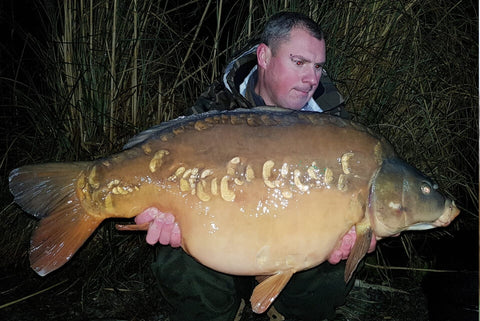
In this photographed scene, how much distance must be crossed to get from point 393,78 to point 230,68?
916mm

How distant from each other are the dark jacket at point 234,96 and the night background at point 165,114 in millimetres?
353

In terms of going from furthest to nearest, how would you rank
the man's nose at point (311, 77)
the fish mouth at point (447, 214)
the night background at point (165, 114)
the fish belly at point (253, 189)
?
the night background at point (165, 114) < the man's nose at point (311, 77) < the fish mouth at point (447, 214) < the fish belly at point (253, 189)

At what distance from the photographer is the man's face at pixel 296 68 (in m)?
2.17

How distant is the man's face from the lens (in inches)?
85.3

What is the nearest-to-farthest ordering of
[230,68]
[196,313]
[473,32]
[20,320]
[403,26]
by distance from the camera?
[196,313], [20,320], [230,68], [403,26], [473,32]

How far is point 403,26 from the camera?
116 inches

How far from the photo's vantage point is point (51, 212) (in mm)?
1597

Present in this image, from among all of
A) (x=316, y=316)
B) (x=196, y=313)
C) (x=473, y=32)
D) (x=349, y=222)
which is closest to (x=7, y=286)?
(x=196, y=313)

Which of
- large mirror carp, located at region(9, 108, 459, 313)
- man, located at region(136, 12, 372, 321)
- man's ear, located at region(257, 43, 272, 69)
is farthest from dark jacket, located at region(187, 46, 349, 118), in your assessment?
large mirror carp, located at region(9, 108, 459, 313)

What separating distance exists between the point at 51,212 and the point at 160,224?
1.06ft

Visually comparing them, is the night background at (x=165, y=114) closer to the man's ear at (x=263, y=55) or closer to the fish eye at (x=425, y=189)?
the man's ear at (x=263, y=55)

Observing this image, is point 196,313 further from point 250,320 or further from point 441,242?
point 441,242

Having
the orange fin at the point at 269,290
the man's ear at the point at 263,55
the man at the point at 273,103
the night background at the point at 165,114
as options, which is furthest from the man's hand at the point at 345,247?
the man's ear at the point at 263,55

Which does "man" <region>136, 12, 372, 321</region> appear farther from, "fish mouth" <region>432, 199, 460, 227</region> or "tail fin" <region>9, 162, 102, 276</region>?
"tail fin" <region>9, 162, 102, 276</region>
